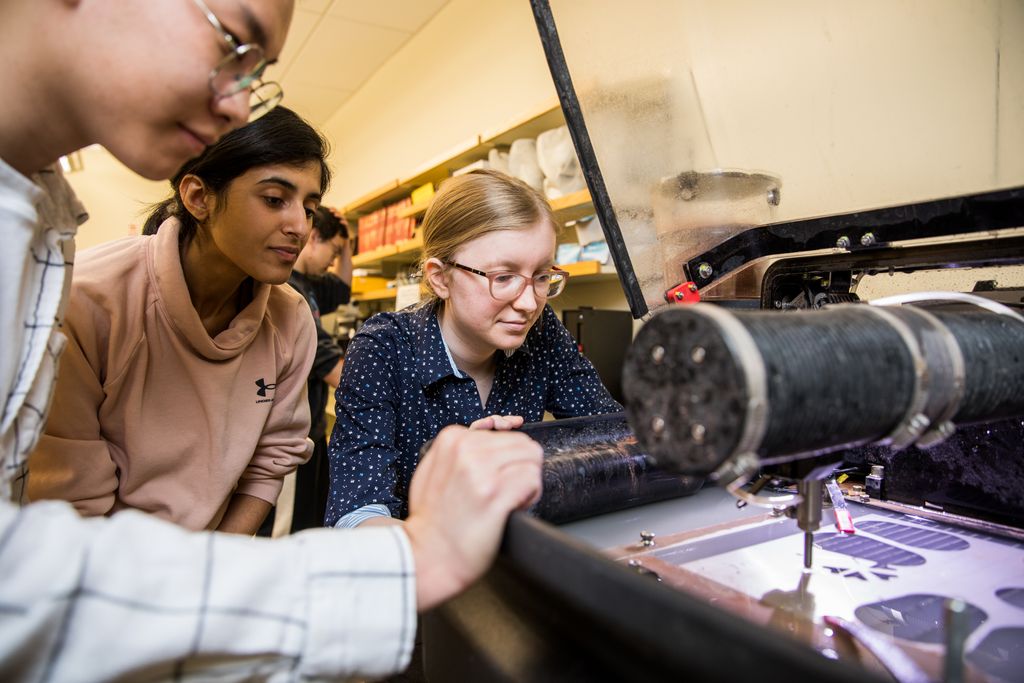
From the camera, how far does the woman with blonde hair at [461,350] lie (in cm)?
105

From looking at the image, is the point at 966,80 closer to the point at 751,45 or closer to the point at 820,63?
the point at 820,63

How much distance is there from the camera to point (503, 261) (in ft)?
3.74

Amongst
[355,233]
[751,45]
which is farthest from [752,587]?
[355,233]

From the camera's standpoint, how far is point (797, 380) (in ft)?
1.31

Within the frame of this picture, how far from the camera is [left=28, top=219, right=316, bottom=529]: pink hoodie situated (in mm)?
969

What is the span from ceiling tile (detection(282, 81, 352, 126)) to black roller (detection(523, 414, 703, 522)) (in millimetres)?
3917

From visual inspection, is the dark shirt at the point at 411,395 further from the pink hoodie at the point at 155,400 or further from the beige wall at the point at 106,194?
the beige wall at the point at 106,194

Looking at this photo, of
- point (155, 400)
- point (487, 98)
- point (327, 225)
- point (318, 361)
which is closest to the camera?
point (155, 400)

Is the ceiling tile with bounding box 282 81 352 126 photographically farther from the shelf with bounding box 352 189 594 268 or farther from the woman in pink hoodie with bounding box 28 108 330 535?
the woman in pink hoodie with bounding box 28 108 330 535

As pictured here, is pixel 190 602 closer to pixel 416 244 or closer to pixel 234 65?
pixel 234 65

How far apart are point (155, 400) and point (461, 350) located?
54 centimetres

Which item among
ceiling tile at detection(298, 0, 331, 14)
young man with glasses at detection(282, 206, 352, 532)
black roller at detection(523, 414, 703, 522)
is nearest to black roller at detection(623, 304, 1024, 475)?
black roller at detection(523, 414, 703, 522)

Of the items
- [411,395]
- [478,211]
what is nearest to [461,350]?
[411,395]

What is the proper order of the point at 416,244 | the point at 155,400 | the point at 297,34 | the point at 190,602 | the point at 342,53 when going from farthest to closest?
1. the point at 342,53
2. the point at 297,34
3. the point at 416,244
4. the point at 155,400
5. the point at 190,602
